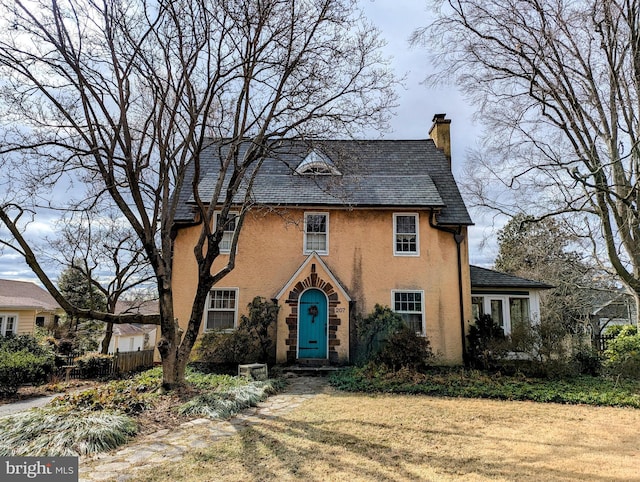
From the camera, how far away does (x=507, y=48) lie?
12.0 metres

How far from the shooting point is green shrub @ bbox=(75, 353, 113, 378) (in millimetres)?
14188

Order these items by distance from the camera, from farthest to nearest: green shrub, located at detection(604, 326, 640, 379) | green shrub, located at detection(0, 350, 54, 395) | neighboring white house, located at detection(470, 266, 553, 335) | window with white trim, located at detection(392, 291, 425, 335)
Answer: window with white trim, located at detection(392, 291, 425, 335) < neighboring white house, located at detection(470, 266, 553, 335) < green shrub, located at detection(0, 350, 54, 395) < green shrub, located at detection(604, 326, 640, 379)

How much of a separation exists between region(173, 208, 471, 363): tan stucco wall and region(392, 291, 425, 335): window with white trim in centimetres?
22

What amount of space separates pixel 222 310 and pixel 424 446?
9.71 metres

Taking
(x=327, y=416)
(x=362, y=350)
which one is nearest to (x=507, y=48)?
(x=362, y=350)

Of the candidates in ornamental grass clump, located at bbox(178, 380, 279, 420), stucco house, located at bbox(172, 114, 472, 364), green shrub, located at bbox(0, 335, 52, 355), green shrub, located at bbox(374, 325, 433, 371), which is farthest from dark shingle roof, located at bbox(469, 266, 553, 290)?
green shrub, located at bbox(0, 335, 52, 355)

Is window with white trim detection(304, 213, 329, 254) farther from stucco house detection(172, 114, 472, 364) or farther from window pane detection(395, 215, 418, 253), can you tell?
window pane detection(395, 215, 418, 253)

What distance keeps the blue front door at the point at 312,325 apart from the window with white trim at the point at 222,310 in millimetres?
2474

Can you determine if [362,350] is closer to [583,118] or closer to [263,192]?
[263,192]

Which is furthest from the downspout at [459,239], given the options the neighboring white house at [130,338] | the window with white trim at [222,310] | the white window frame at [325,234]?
the neighboring white house at [130,338]

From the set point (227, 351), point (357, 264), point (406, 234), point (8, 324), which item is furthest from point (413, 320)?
point (8, 324)

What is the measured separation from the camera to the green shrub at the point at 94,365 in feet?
46.5

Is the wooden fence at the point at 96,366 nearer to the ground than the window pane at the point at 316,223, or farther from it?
nearer to the ground

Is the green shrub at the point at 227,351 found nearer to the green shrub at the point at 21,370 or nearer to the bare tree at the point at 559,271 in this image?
the green shrub at the point at 21,370
